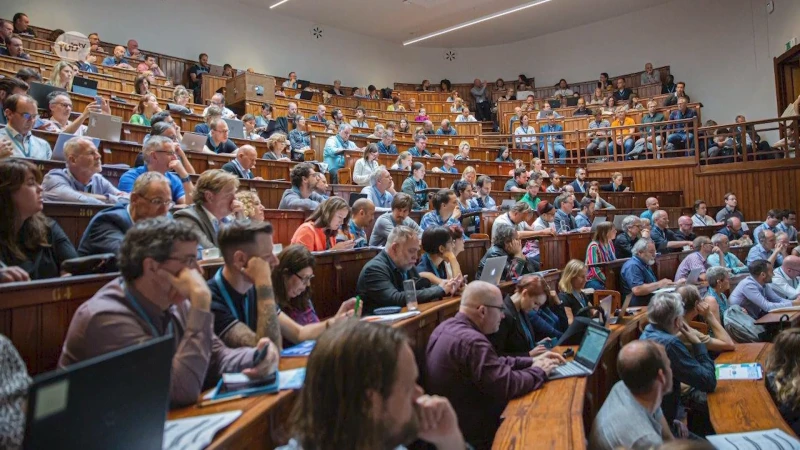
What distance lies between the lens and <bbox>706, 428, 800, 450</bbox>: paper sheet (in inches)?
70.1

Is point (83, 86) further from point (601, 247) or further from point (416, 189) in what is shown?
point (601, 247)

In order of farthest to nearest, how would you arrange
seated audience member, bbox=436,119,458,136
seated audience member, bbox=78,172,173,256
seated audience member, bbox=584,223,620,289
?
1. seated audience member, bbox=436,119,458,136
2. seated audience member, bbox=584,223,620,289
3. seated audience member, bbox=78,172,173,256

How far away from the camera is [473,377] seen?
1878 millimetres

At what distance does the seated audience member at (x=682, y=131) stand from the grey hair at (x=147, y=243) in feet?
29.6

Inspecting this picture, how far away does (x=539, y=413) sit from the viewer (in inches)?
68.0

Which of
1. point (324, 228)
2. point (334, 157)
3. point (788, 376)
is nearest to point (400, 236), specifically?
point (324, 228)

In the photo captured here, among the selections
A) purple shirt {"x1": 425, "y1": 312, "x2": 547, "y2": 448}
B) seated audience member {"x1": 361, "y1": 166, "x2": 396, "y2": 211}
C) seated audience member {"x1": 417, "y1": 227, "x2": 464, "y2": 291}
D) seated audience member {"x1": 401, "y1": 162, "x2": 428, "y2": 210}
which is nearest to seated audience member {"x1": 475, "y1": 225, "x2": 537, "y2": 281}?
seated audience member {"x1": 417, "y1": 227, "x2": 464, "y2": 291}

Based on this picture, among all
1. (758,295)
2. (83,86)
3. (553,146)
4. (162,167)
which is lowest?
(758,295)

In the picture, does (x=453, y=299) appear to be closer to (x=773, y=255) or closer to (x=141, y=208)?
(x=141, y=208)

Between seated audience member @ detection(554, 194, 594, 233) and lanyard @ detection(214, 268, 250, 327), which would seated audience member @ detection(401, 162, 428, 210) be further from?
lanyard @ detection(214, 268, 250, 327)

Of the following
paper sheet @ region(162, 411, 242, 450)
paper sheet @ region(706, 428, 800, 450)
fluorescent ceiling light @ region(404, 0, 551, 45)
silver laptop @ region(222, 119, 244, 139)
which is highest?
fluorescent ceiling light @ region(404, 0, 551, 45)

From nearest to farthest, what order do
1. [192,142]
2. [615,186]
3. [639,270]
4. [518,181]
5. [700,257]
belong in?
[192,142]
[639,270]
[700,257]
[518,181]
[615,186]

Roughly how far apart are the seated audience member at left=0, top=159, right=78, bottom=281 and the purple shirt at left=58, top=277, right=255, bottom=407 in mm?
690

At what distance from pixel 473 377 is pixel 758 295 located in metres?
3.51
